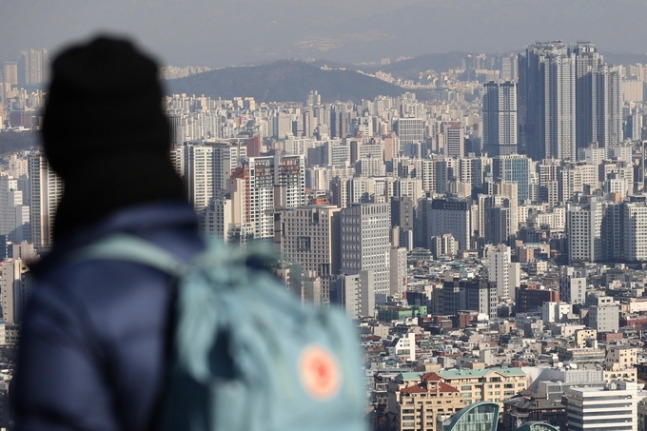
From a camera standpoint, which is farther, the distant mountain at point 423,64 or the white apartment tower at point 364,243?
the distant mountain at point 423,64

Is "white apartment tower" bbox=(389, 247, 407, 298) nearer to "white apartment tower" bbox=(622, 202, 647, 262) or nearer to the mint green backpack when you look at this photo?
"white apartment tower" bbox=(622, 202, 647, 262)

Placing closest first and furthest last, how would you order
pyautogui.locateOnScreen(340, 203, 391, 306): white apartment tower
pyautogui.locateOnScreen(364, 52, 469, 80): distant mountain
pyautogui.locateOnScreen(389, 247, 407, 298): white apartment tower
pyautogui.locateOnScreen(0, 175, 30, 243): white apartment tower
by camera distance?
pyautogui.locateOnScreen(0, 175, 30, 243): white apartment tower, pyautogui.locateOnScreen(389, 247, 407, 298): white apartment tower, pyautogui.locateOnScreen(340, 203, 391, 306): white apartment tower, pyautogui.locateOnScreen(364, 52, 469, 80): distant mountain

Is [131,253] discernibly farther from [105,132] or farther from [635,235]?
[635,235]

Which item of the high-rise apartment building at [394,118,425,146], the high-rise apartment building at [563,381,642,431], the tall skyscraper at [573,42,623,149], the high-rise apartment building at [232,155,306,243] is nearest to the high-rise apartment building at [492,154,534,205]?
the tall skyscraper at [573,42,623,149]

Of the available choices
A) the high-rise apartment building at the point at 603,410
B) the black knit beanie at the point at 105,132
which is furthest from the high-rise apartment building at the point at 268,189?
the black knit beanie at the point at 105,132

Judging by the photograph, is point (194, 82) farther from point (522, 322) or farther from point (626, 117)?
point (522, 322)

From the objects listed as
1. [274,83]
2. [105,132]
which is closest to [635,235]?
[274,83]

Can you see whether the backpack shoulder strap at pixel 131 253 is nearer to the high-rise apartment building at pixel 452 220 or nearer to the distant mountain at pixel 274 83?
the high-rise apartment building at pixel 452 220

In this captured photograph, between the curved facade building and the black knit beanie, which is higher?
the black knit beanie
